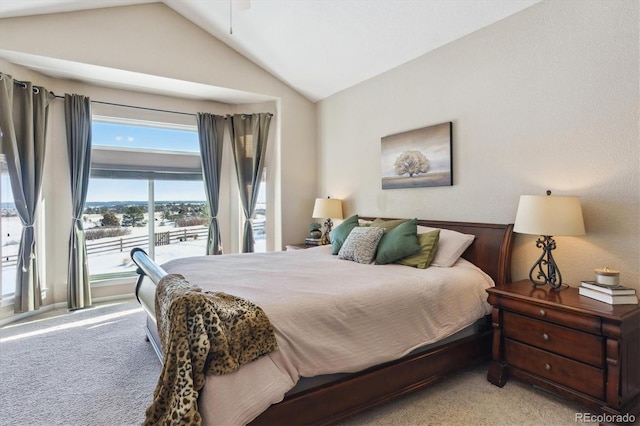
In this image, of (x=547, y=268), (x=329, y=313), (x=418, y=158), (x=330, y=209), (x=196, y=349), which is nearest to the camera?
(x=196, y=349)

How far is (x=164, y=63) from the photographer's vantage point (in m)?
3.99

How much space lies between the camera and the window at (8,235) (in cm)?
359

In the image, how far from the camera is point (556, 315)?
6.65 feet

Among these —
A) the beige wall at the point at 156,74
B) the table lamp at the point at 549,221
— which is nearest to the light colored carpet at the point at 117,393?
the table lamp at the point at 549,221

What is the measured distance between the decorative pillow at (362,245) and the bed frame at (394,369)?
709 millimetres

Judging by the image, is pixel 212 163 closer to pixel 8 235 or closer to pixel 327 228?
pixel 327 228

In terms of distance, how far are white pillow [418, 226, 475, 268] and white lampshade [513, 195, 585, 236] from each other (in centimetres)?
60

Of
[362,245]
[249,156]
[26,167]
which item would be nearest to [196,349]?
[362,245]

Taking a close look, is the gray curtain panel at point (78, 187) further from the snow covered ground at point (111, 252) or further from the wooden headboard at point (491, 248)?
the wooden headboard at point (491, 248)

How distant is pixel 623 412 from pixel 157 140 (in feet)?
17.8

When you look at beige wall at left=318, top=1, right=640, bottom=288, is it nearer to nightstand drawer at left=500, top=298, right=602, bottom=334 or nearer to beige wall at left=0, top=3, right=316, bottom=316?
nightstand drawer at left=500, top=298, right=602, bottom=334

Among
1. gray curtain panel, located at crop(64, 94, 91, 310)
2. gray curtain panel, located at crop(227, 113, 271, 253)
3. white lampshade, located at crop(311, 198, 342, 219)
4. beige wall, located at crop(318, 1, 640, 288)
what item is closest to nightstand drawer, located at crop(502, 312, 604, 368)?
beige wall, located at crop(318, 1, 640, 288)

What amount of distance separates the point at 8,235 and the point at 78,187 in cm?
84

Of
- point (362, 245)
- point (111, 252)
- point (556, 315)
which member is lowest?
point (556, 315)
